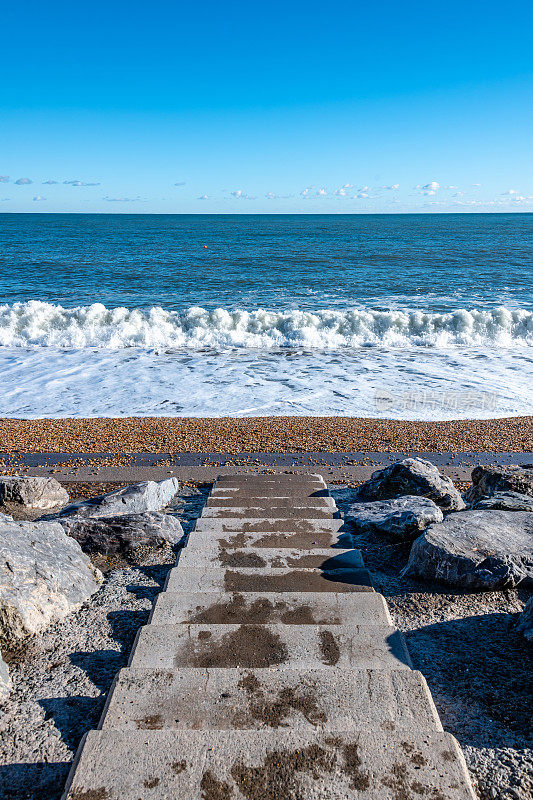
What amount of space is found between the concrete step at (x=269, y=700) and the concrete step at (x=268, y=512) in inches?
104

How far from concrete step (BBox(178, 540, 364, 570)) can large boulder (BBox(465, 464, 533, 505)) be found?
7.78ft

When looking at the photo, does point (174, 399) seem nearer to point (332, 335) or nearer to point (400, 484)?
point (400, 484)

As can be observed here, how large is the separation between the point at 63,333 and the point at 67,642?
1773 centimetres

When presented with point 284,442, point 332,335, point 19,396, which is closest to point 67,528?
point 284,442

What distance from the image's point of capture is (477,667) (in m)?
3.09

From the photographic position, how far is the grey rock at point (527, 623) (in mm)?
3246

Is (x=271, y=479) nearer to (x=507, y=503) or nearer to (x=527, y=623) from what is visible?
(x=507, y=503)

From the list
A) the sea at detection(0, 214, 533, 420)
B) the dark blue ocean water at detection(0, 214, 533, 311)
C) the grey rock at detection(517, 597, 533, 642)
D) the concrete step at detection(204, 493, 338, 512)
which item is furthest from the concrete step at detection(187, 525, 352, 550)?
the dark blue ocean water at detection(0, 214, 533, 311)

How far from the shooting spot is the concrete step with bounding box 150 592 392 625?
3104 millimetres

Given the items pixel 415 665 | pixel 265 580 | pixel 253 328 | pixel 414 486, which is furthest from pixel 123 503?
pixel 253 328

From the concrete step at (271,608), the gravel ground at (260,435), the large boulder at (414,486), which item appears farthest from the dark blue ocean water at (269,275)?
the concrete step at (271,608)

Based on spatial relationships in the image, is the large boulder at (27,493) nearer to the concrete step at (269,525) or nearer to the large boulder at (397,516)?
the concrete step at (269,525)

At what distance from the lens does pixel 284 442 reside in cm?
897

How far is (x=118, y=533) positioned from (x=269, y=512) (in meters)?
1.43
